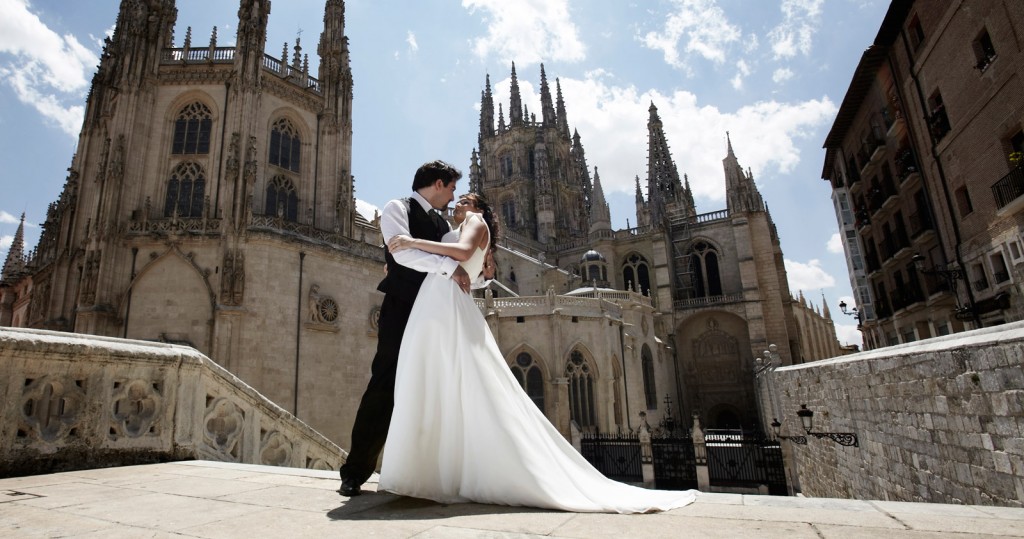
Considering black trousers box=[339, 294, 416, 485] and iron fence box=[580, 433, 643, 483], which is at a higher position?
black trousers box=[339, 294, 416, 485]

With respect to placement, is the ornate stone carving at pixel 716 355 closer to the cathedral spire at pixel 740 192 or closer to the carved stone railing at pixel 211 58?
the cathedral spire at pixel 740 192

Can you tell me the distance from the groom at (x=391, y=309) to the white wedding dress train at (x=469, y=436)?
157 mm

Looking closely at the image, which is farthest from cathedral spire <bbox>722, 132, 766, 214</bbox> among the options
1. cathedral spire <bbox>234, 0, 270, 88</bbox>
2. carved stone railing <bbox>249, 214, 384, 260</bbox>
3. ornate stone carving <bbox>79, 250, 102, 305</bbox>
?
ornate stone carving <bbox>79, 250, 102, 305</bbox>

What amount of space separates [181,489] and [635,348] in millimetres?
24213

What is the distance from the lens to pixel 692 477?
18.8m

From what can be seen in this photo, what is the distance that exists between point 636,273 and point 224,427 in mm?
34632

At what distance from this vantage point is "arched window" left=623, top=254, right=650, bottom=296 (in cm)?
3788

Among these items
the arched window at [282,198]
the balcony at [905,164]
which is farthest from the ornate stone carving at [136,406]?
the balcony at [905,164]

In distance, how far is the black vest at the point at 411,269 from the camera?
3.32 metres

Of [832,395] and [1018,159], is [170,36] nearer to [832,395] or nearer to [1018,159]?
[832,395]

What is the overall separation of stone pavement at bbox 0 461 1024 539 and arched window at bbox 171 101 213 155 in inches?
713

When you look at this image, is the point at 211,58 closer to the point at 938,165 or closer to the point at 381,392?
the point at 381,392

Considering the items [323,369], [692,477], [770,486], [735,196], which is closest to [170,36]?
[323,369]

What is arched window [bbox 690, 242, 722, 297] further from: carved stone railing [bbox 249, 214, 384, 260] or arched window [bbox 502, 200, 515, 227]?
carved stone railing [bbox 249, 214, 384, 260]
